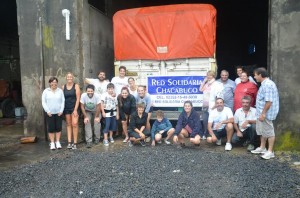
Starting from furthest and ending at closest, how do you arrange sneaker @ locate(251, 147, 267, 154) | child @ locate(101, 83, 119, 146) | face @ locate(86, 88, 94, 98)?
child @ locate(101, 83, 119, 146)
face @ locate(86, 88, 94, 98)
sneaker @ locate(251, 147, 267, 154)

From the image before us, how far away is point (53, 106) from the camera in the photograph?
6.70m

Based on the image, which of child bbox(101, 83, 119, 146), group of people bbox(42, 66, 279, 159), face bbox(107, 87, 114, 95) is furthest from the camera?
child bbox(101, 83, 119, 146)

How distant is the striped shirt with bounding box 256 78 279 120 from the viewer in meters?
5.66

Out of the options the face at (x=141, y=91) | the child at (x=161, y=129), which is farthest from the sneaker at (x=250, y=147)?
the face at (x=141, y=91)

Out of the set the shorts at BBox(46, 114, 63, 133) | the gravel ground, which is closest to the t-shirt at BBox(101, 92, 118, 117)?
the shorts at BBox(46, 114, 63, 133)

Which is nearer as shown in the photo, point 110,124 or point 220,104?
point 220,104

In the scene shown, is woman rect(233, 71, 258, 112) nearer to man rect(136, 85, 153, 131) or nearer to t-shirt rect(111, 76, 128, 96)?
man rect(136, 85, 153, 131)

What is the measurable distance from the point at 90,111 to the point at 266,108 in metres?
3.80

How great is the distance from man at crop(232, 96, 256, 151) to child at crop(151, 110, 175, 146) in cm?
139

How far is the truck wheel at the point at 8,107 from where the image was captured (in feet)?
39.0

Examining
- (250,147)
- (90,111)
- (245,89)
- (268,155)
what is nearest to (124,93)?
(90,111)

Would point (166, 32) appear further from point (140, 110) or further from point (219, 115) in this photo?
point (219, 115)

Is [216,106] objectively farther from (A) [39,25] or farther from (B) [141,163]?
(A) [39,25]

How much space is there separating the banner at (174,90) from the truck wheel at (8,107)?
7.02m
